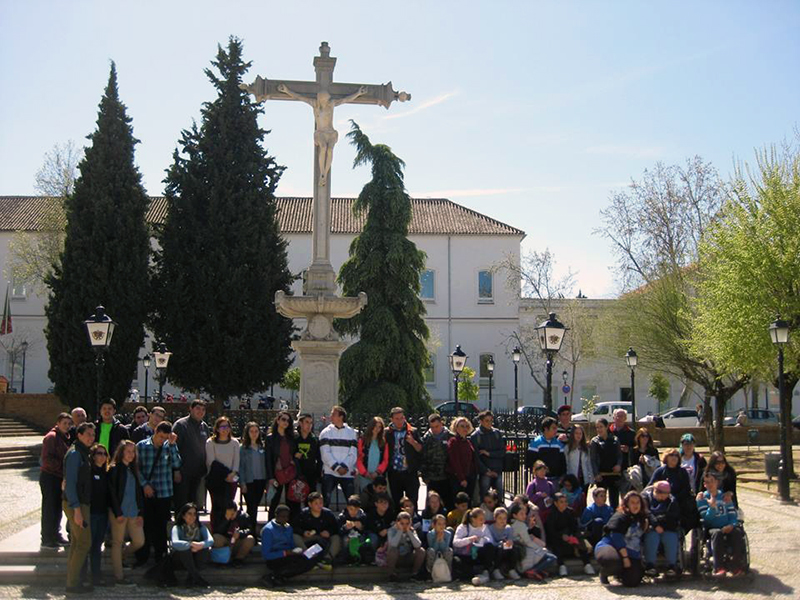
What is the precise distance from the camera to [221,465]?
10414 mm

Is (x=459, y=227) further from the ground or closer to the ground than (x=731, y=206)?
further from the ground

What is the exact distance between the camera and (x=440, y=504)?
1083 centimetres

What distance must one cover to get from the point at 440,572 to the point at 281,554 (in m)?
1.84

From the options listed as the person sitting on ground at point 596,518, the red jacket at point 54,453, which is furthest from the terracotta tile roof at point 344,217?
the person sitting on ground at point 596,518

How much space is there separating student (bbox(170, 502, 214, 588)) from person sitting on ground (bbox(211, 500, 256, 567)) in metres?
0.22

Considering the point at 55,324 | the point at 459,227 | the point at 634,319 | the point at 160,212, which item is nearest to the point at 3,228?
the point at 160,212

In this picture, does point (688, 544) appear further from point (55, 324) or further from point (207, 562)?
point (55, 324)

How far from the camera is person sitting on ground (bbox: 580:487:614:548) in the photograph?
34.7ft

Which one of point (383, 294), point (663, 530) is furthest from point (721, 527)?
Result: point (383, 294)

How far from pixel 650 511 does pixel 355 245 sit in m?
18.5

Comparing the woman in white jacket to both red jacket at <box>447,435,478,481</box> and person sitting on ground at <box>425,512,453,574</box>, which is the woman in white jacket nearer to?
red jacket at <box>447,435,478,481</box>

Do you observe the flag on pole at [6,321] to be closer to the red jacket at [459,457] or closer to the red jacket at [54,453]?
the red jacket at [54,453]

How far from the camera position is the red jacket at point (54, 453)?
33.9 ft

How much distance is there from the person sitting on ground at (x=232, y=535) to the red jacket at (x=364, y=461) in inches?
62.2
